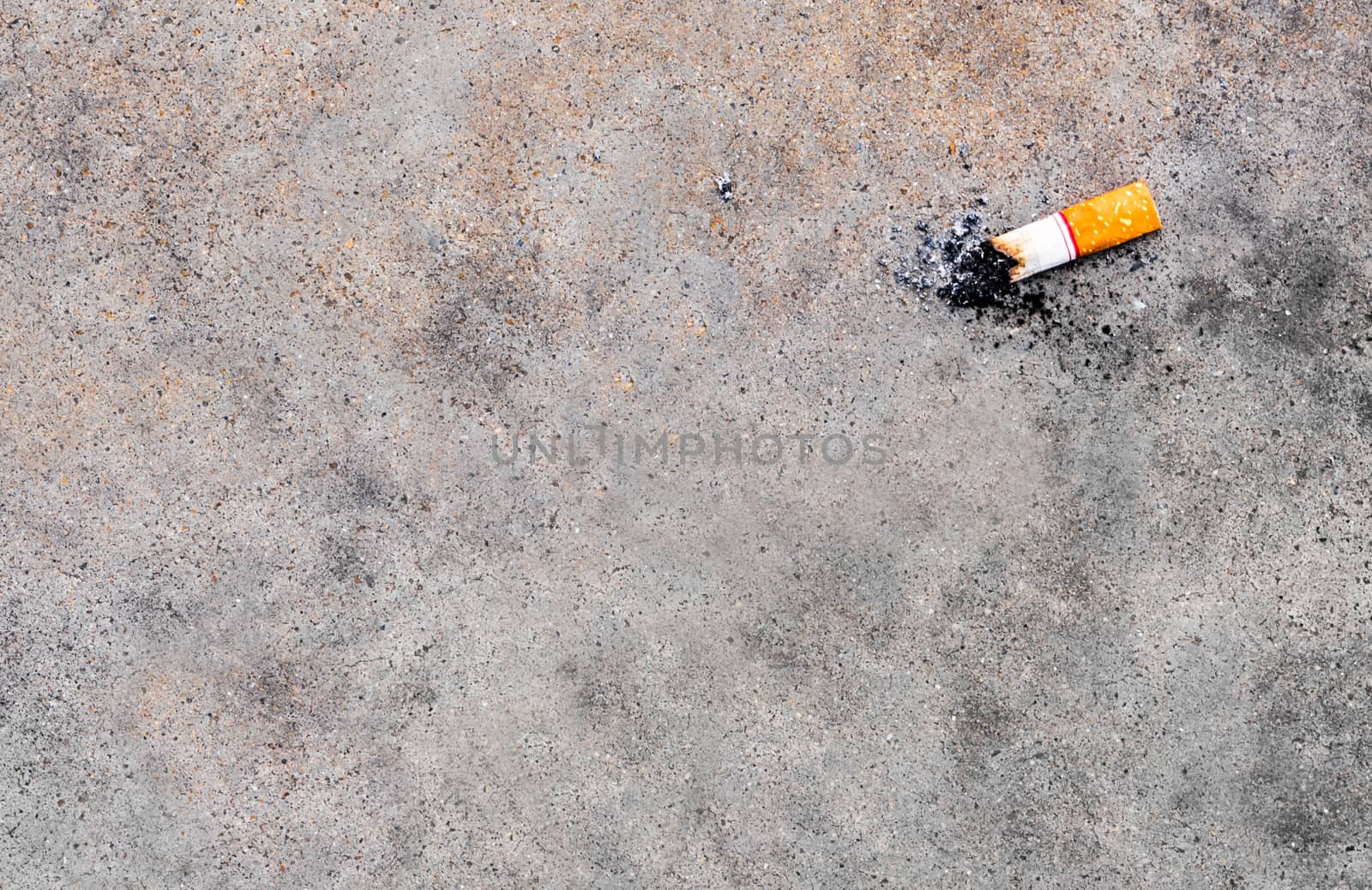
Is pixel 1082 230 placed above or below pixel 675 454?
above

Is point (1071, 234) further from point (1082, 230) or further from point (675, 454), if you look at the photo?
point (675, 454)

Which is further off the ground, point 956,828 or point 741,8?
point 741,8

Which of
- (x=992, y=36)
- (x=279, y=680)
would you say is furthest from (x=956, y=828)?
(x=992, y=36)

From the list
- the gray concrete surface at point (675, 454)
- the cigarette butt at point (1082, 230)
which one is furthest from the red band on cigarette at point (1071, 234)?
the gray concrete surface at point (675, 454)

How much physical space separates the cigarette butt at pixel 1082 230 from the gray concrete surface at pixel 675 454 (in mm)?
118

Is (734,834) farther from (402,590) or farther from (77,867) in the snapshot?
(77,867)

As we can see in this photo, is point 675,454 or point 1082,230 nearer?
point 1082,230

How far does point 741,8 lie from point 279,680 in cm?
338

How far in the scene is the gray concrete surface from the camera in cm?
358

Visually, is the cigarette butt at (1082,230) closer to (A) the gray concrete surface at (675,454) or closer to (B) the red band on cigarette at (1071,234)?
(B) the red band on cigarette at (1071,234)

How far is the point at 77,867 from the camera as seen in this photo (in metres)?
3.63

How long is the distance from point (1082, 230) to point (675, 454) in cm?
186

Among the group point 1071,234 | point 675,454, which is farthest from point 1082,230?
point 675,454

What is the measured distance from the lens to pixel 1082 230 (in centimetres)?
352
